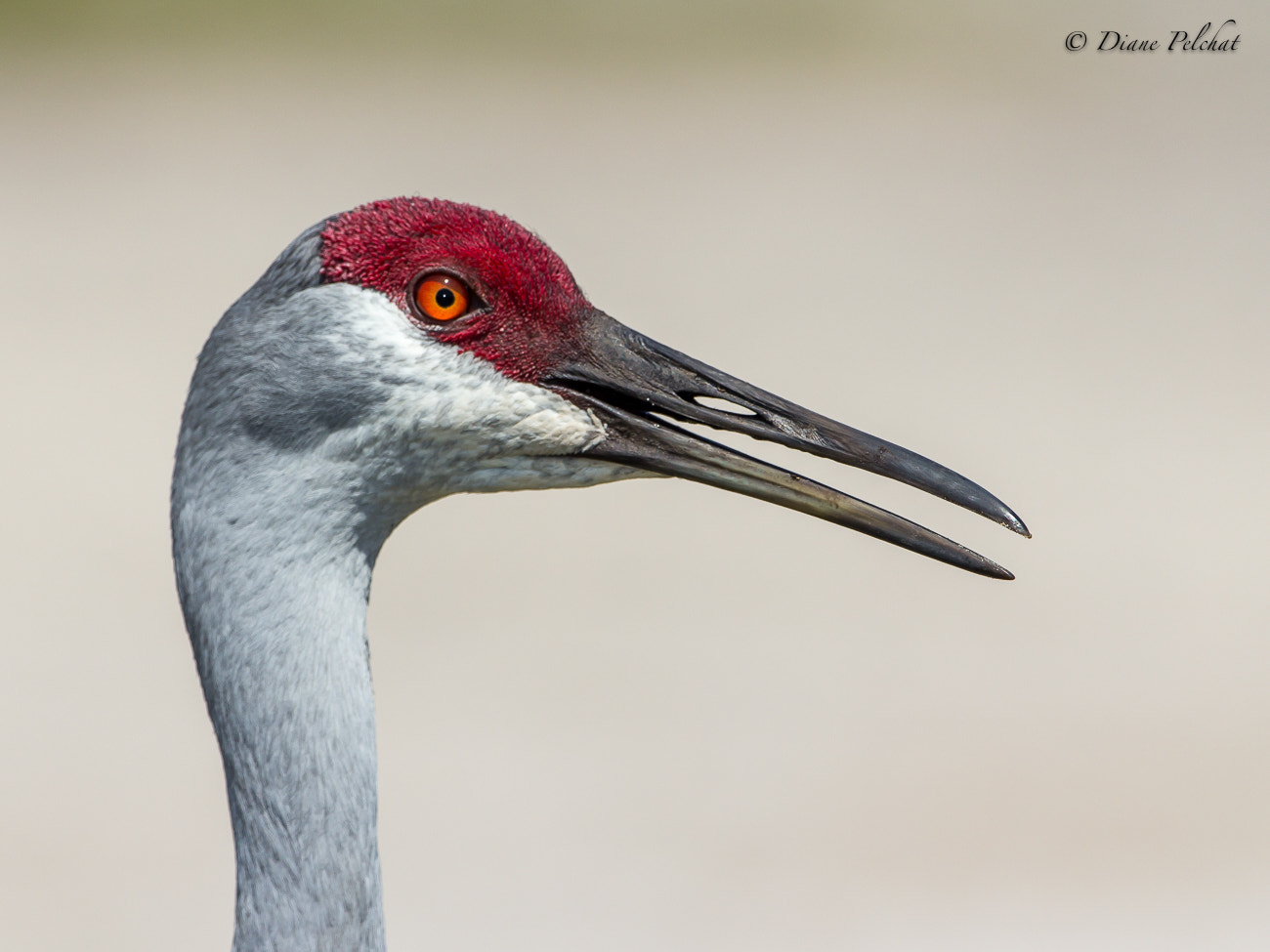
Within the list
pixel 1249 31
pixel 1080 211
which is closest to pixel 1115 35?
pixel 1249 31

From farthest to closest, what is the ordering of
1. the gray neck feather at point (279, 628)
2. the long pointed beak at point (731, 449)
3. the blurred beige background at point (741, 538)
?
the blurred beige background at point (741, 538) < the long pointed beak at point (731, 449) < the gray neck feather at point (279, 628)

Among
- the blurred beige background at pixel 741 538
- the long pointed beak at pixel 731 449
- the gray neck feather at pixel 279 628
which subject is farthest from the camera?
the blurred beige background at pixel 741 538

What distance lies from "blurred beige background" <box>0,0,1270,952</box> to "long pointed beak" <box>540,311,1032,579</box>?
339 centimetres

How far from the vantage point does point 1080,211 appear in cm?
1121

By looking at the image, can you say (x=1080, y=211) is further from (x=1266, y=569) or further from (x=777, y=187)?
(x=1266, y=569)

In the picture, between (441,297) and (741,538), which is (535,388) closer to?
(441,297)

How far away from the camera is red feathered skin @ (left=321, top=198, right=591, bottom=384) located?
7.78 ft

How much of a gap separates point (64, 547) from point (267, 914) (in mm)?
5714

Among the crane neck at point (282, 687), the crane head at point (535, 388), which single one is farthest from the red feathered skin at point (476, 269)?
the crane neck at point (282, 687)

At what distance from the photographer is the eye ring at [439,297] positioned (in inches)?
94.3

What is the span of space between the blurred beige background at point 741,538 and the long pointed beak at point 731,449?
3393 mm

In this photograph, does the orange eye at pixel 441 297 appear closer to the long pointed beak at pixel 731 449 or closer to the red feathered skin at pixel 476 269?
the red feathered skin at pixel 476 269

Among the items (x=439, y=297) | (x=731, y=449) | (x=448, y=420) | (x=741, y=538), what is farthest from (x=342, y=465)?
(x=741, y=538)

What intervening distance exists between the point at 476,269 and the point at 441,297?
8 cm
